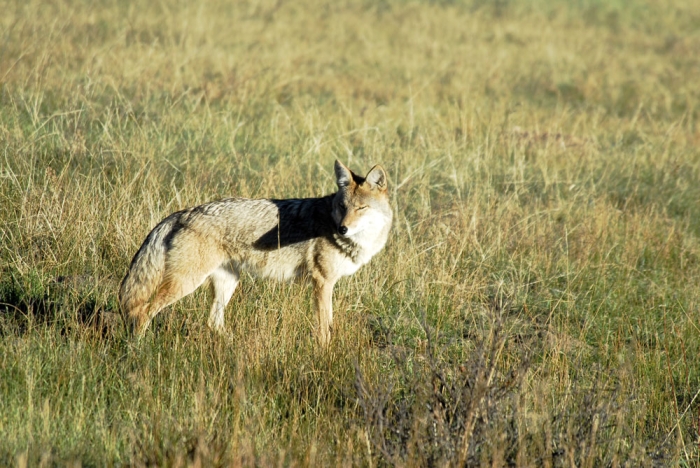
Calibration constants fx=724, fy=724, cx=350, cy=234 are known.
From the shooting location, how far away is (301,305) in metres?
5.43

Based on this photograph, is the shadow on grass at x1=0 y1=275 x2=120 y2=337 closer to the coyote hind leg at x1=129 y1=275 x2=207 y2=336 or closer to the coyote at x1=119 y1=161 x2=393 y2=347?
the coyote hind leg at x1=129 y1=275 x2=207 y2=336

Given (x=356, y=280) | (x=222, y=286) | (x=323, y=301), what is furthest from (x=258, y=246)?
(x=356, y=280)

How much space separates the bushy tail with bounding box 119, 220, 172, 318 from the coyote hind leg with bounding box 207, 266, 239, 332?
0.49 m

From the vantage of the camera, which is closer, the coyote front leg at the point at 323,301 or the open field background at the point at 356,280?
the open field background at the point at 356,280

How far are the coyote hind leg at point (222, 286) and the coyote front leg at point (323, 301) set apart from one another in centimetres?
61

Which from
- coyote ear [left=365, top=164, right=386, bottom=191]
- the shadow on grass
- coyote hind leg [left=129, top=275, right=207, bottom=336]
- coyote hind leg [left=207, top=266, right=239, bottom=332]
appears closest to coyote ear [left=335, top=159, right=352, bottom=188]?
coyote ear [left=365, top=164, right=386, bottom=191]

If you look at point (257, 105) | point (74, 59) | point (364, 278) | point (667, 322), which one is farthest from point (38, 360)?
point (74, 59)

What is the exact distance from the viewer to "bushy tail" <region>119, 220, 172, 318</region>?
4805 mm

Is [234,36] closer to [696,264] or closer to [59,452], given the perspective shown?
[696,264]

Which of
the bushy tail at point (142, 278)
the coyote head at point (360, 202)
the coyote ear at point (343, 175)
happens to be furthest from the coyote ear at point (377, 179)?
the bushy tail at point (142, 278)

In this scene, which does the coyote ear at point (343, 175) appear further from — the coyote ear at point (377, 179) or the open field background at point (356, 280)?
the open field background at point (356, 280)

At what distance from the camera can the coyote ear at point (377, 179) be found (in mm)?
5617

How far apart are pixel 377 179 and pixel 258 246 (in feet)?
3.59

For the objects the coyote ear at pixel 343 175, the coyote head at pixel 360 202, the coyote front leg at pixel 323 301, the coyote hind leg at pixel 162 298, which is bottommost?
the coyote front leg at pixel 323 301
